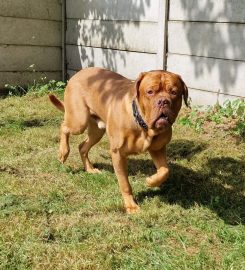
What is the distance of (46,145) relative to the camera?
577 centimetres

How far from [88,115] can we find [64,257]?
1.98 meters

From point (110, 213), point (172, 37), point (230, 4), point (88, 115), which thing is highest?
point (230, 4)

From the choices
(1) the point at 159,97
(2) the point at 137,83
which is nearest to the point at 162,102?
(1) the point at 159,97

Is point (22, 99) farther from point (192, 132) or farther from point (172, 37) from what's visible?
point (192, 132)

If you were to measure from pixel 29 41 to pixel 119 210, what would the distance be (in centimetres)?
571

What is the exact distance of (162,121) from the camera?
3373 mm

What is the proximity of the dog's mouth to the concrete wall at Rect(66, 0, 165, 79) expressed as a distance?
150 inches

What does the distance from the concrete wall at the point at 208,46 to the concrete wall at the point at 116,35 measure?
30cm

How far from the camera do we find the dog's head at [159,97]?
337 centimetres

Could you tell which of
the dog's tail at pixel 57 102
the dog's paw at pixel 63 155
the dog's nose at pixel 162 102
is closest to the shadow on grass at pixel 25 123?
the dog's tail at pixel 57 102

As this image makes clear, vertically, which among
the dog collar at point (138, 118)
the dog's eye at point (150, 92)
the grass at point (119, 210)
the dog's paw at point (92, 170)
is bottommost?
the dog's paw at point (92, 170)

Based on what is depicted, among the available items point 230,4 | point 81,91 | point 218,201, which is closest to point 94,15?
point 230,4

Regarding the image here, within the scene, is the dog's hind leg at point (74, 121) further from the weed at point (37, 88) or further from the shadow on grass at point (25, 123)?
the weed at point (37, 88)

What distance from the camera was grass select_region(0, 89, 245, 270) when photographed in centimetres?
310
